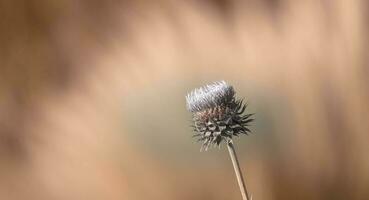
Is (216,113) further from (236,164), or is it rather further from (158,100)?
(158,100)

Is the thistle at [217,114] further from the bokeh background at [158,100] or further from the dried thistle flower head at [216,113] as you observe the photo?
the bokeh background at [158,100]

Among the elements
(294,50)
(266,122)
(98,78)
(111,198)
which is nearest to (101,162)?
(111,198)

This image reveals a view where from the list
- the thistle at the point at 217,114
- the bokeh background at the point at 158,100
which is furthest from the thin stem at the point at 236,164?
the bokeh background at the point at 158,100

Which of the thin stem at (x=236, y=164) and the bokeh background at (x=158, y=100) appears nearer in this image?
the thin stem at (x=236, y=164)

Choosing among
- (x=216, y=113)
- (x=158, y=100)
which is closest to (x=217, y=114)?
(x=216, y=113)

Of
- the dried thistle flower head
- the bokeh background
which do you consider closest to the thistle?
the dried thistle flower head

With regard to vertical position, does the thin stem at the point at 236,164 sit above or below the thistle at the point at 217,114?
below
